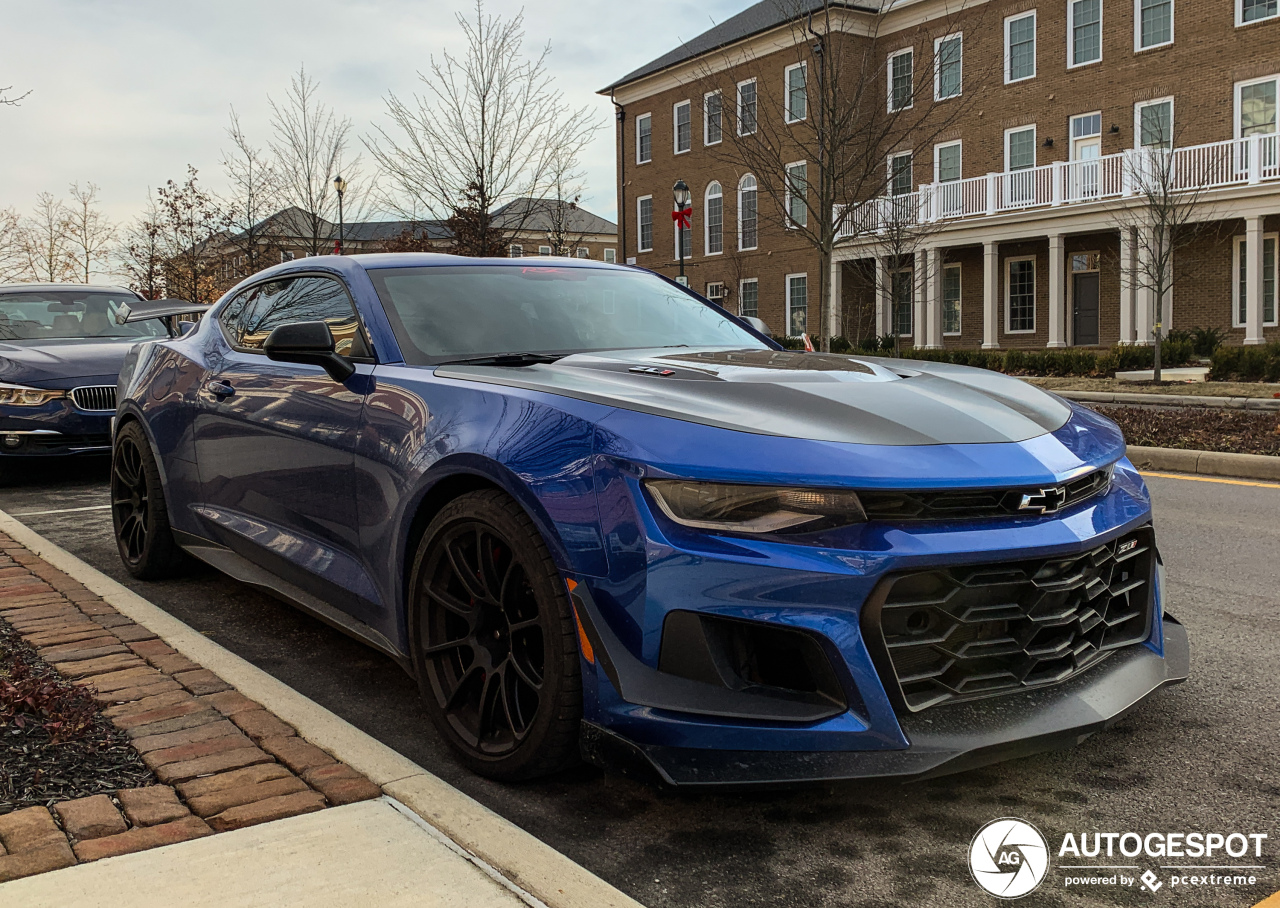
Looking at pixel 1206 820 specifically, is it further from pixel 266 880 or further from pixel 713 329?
pixel 713 329

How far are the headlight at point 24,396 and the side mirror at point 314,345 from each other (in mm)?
6219

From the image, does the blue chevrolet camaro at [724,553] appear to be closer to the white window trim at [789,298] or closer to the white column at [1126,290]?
the white column at [1126,290]

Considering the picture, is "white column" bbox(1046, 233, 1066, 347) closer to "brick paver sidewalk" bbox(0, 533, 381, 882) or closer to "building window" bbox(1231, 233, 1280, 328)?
"building window" bbox(1231, 233, 1280, 328)

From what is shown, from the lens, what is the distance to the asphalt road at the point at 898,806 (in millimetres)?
2473

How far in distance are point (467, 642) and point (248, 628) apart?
2.04 metres

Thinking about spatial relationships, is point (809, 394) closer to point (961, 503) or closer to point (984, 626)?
point (961, 503)

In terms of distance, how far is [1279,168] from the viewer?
24.5 metres

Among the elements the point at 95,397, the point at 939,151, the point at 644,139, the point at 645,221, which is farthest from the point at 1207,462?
the point at 644,139

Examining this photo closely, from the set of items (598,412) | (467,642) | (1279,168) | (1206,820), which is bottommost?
(1206,820)

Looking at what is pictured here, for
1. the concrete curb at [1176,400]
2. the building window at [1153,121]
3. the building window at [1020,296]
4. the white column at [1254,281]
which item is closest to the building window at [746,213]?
the building window at [1020,296]

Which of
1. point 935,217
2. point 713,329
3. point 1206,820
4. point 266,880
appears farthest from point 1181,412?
point 935,217

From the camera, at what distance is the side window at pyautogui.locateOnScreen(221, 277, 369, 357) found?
4.00m

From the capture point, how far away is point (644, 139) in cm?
4534

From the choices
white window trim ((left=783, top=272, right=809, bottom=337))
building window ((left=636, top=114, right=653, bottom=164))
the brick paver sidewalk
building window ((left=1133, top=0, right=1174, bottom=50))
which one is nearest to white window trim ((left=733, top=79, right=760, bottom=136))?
white window trim ((left=783, top=272, right=809, bottom=337))
